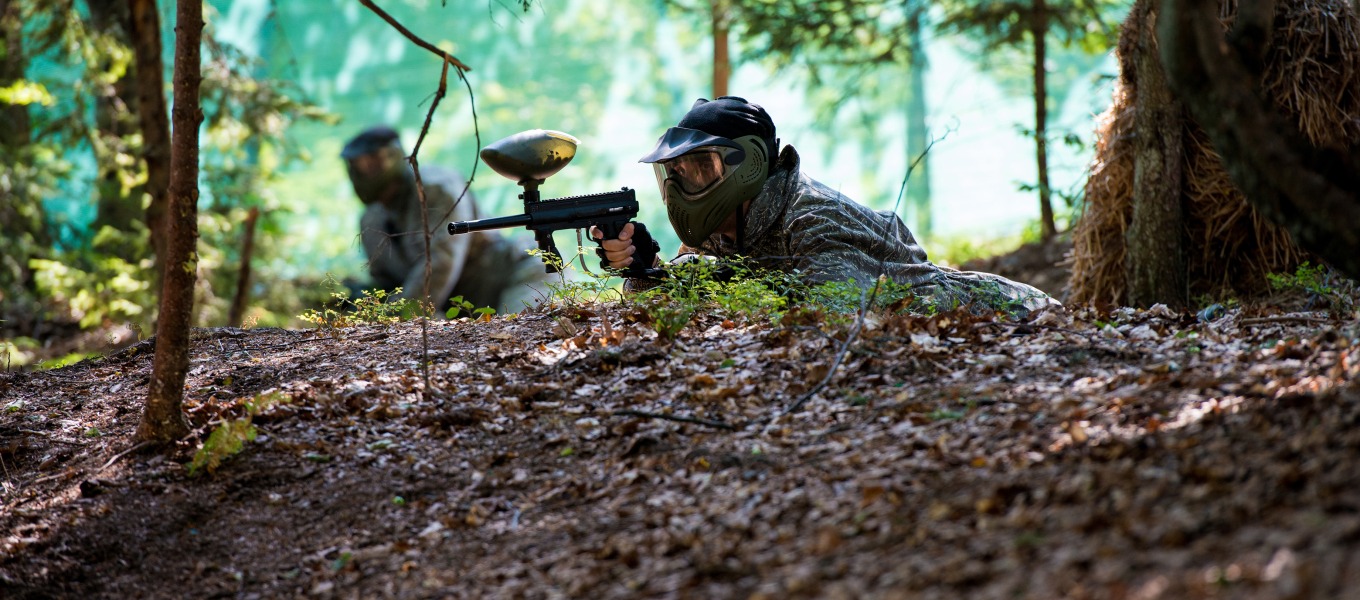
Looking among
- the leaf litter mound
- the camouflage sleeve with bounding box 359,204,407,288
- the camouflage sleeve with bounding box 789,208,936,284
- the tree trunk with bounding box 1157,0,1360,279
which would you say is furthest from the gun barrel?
the camouflage sleeve with bounding box 359,204,407,288

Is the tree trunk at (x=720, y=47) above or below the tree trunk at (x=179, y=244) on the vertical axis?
above

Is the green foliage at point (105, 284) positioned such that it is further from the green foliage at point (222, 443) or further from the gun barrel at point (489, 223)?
the green foliage at point (222, 443)

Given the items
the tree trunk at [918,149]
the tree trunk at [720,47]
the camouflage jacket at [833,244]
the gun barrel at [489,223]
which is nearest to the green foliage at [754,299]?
the camouflage jacket at [833,244]

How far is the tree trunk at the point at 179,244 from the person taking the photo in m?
4.29

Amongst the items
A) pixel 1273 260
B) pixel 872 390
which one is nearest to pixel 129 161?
pixel 872 390

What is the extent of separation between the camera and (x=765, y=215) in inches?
249

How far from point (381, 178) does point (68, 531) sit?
868 cm

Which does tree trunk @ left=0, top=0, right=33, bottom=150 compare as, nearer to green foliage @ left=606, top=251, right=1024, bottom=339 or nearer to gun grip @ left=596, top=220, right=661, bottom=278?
gun grip @ left=596, top=220, right=661, bottom=278

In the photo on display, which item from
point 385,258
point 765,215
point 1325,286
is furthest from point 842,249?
point 385,258

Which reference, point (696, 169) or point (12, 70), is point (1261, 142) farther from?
point (12, 70)

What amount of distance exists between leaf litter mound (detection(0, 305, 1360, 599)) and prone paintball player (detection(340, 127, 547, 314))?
21.1ft

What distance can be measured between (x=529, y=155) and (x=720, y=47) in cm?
677

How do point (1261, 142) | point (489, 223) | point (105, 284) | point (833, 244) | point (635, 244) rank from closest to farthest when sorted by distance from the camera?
1. point (1261, 142)
2. point (489, 223)
3. point (833, 244)
4. point (635, 244)
5. point (105, 284)

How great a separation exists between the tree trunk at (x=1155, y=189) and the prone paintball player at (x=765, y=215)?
1.29 meters
